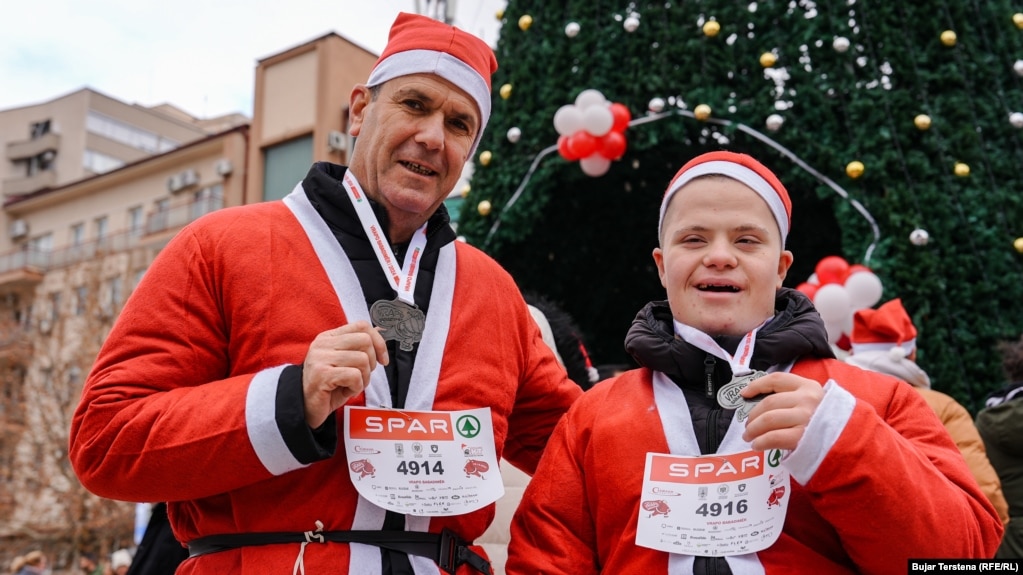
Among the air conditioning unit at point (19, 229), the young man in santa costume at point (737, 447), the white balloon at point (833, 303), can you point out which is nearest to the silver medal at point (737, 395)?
the young man in santa costume at point (737, 447)

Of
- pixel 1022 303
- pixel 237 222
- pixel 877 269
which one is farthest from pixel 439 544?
pixel 1022 303

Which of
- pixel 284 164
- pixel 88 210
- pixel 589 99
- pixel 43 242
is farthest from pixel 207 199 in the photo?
pixel 589 99

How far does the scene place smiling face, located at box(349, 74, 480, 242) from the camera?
7.70 feet

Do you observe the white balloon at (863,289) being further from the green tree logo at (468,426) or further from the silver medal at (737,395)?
the green tree logo at (468,426)

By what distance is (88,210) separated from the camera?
32188mm

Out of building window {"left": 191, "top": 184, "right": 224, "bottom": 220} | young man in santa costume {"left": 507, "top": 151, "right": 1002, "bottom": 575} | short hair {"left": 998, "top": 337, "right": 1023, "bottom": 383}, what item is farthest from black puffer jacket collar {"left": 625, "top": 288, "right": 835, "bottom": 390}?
building window {"left": 191, "top": 184, "right": 224, "bottom": 220}

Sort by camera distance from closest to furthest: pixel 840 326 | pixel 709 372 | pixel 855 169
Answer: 1. pixel 709 372
2. pixel 840 326
3. pixel 855 169

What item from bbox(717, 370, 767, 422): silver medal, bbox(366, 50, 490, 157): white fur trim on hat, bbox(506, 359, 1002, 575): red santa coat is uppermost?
bbox(366, 50, 490, 157): white fur trim on hat

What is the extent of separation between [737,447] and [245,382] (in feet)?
3.39

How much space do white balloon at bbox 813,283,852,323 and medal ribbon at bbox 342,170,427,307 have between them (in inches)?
137

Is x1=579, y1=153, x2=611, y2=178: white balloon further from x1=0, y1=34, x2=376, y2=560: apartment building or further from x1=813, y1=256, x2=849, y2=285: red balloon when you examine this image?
x1=0, y1=34, x2=376, y2=560: apartment building

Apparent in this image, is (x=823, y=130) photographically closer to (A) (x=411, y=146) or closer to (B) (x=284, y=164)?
(A) (x=411, y=146)

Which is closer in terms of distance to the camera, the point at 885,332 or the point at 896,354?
the point at 896,354

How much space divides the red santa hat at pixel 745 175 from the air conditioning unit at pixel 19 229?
37475 mm
